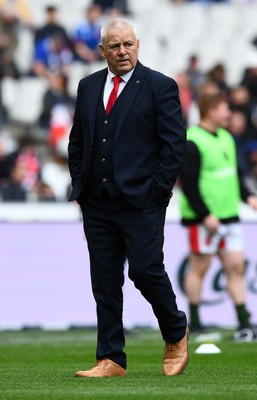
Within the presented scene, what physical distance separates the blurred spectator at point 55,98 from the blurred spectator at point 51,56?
0.54 m

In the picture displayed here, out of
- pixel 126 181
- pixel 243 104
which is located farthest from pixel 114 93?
pixel 243 104

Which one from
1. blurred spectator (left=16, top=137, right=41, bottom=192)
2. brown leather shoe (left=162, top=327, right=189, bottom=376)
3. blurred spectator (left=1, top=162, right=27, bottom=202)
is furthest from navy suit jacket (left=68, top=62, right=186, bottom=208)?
blurred spectator (left=16, top=137, right=41, bottom=192)

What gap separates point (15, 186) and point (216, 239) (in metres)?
5.13

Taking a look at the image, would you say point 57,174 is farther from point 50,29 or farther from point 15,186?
point 50,29

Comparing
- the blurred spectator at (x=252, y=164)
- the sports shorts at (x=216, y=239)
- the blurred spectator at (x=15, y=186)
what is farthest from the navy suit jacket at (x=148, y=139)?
the blurred spectator at (x=252, y=164)

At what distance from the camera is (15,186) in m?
17.1

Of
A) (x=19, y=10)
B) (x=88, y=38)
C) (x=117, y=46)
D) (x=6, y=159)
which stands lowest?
(x=6, y=159)

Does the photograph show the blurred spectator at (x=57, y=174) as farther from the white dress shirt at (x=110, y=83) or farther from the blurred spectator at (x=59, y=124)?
the white dress shirt at (x=110, y=83)

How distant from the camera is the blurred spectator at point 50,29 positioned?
22.4 metres

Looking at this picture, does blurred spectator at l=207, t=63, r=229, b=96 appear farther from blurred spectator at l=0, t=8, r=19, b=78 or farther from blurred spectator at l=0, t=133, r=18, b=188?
blurred spectator at l=0, t=133, r=18, b=188

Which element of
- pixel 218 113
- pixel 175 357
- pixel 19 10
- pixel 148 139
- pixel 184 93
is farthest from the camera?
pixel 19 10

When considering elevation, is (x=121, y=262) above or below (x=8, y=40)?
below

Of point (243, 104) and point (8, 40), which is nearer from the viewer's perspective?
point (243, 104)

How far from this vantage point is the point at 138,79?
830 cm
